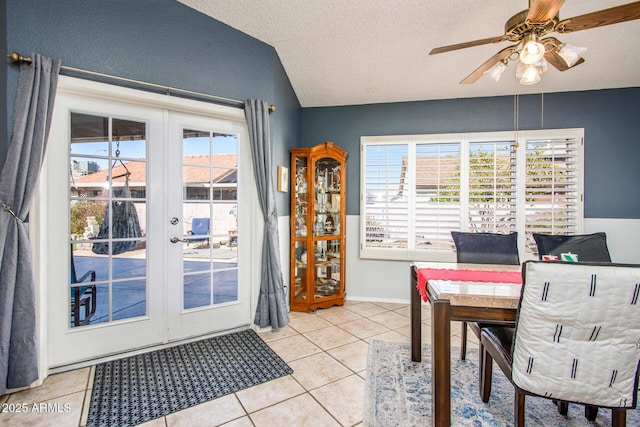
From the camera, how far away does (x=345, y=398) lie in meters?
1.84

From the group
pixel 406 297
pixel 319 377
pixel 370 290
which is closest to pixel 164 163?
pixel 319 377

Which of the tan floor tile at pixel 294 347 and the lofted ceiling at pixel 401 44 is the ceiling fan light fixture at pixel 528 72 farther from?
the tan floor tile at pixel 294 347

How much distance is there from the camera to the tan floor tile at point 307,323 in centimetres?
290

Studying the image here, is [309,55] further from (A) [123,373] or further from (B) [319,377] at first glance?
(A) [123,373]

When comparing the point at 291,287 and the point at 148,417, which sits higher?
the point at 291,287

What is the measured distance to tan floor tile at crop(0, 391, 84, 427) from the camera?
1.60 metres

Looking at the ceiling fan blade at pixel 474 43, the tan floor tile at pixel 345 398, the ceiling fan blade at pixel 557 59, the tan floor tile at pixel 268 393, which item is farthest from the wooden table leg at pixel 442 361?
A: the ceiling fan blade at pixel 557 59

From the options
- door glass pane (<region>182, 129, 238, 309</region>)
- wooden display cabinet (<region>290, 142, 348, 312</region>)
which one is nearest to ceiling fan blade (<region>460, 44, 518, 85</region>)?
wooden display cabinet (<region>290, 142, 348, 312</region>)

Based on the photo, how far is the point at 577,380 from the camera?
1.28m

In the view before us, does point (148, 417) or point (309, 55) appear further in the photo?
point (309, 55)

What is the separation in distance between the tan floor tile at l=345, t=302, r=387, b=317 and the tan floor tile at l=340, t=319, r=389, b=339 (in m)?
0.22

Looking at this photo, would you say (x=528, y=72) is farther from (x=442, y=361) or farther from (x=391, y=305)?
(x=391, y=305)

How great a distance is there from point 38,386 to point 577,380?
10.1 ft

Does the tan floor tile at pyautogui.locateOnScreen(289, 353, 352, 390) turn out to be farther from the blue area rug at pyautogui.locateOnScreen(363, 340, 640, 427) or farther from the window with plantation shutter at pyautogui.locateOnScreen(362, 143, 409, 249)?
the window with plantation shutter at pyautogui.locateOnScreen(362, 143, 409, 249)
